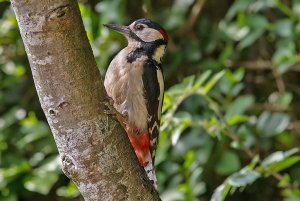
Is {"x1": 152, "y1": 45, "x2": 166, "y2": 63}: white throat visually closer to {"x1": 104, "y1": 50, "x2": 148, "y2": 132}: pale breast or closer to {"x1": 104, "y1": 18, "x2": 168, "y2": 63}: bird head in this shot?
{"x1": 104, "y1": 18, "x2": 168, "y2": 63}: bird head

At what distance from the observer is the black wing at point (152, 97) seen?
2.90m

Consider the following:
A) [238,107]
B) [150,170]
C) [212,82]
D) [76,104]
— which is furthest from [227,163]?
[76,104]

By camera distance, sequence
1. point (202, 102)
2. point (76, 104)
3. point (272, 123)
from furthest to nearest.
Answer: point (202, 102)
point (272, 123)
point (76, 104)

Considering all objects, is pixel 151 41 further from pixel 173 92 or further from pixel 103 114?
pixel 103 114

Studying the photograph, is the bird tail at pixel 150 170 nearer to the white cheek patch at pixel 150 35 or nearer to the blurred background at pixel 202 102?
the blurred background at pixel 202 102

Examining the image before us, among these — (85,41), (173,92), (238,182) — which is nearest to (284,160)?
(238,182)

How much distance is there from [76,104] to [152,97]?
1.10 meters

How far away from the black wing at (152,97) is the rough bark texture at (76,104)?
0.90 metres

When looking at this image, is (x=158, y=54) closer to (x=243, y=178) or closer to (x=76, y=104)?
(x=243, y=178)

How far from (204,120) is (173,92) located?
1.19ft

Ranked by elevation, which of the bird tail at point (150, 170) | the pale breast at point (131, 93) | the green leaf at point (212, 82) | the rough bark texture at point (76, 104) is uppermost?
the rough bark texture at point (76, 104)

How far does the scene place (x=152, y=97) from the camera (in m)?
2.94

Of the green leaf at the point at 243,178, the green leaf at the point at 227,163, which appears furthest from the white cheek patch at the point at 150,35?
the green leaf at the point at 227,163

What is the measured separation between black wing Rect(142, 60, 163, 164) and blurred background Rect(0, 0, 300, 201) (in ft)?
0.32
